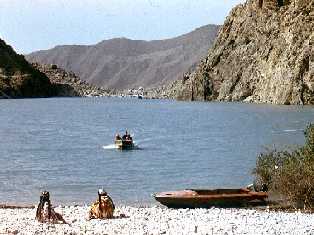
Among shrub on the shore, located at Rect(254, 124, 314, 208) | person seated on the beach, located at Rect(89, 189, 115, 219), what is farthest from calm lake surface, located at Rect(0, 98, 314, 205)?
person seated on the beach, located at Rect(89, 189, 115, 219)

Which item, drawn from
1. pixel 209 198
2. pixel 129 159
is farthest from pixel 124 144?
pixel 209 198

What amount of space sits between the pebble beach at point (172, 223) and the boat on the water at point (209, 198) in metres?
3.29

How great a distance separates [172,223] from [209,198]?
7688 millimetres

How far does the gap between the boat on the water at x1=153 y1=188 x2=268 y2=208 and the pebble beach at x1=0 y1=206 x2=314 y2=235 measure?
10.8ft

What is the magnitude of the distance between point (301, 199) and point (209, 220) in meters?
6.18

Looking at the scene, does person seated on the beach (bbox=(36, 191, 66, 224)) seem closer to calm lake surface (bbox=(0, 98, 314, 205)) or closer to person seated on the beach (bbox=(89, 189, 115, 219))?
person seated on the beach (bbox=(89, 189, 115, 219))

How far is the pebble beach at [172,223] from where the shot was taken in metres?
24.3

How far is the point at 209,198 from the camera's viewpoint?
33469mm

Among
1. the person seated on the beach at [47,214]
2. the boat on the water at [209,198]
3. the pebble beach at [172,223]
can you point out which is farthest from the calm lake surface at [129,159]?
the person seated on the beach at [47,214]

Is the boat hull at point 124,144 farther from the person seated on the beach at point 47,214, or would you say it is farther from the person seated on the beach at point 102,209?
the person seated on the beach at point 47,214

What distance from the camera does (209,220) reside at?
26734mm

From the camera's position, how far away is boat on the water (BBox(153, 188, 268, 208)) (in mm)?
33375

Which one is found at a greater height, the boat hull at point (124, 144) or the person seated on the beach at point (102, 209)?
the person seated on the beach at point (102, 209)

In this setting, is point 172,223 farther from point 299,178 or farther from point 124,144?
point 124,144
